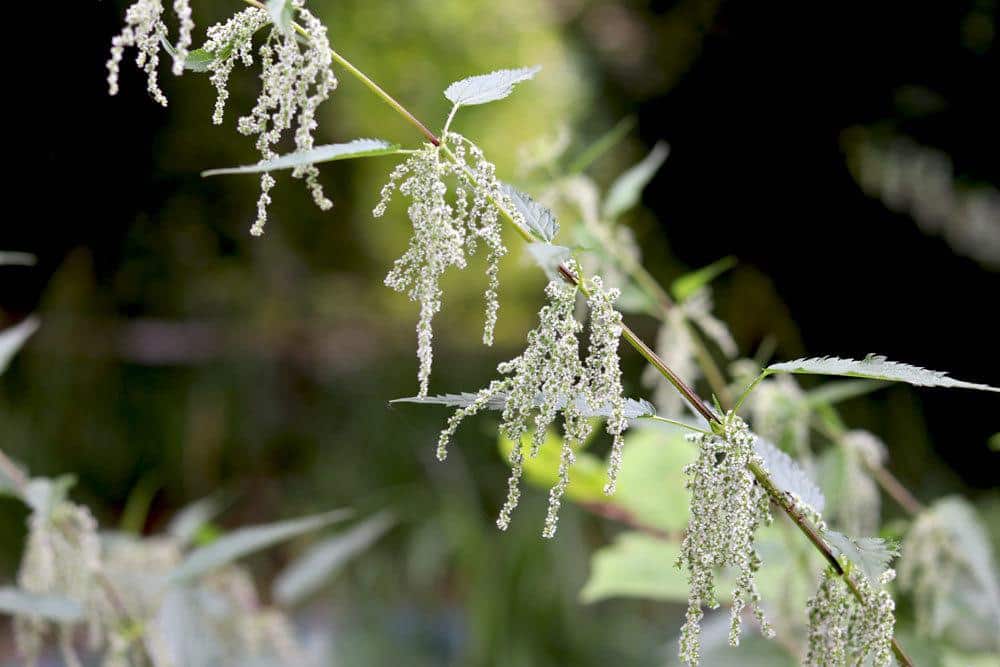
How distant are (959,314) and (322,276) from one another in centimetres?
166

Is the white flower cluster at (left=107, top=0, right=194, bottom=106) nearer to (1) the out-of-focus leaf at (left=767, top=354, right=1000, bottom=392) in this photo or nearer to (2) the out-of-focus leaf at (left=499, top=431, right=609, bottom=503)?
(1) the out-of-focus leaf at (left=767, top=354, right=1000, bottom=392)

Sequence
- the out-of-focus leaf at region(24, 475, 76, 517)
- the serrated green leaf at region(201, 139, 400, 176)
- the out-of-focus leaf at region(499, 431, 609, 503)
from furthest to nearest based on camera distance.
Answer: the out-of-focus leaf at region(499, 431, 609, 503) < the out-of-focus leaf at region(24, 475, 76, 517) < the serrated green leaf at region(201, 139, 400, 176)

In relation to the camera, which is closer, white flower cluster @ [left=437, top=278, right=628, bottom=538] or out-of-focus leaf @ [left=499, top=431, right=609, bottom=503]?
white flower cluster @ [left=437, top=278, right=628, bottom=538]

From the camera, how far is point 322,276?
263 centimetres

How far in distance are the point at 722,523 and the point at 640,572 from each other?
15.8 inches

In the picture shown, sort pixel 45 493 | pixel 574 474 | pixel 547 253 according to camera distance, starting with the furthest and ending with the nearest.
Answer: pixel 574 474 < pixel 45 493 < pixel 547 253

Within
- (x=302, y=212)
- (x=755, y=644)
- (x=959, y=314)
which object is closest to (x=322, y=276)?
(x=302, y=212)

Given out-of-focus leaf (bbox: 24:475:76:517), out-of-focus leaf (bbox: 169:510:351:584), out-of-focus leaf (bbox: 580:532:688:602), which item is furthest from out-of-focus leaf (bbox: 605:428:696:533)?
out-of-focus leaf (bbox: 24:475:76:517)

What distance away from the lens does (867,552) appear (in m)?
0.26

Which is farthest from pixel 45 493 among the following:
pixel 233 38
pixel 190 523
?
pixel 233 38

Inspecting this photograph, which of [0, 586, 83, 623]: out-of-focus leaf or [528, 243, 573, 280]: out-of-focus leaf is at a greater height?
[528, 243, 573, 280]: out-of-focus leaf

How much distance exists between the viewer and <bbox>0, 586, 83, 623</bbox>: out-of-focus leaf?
17.5 inches

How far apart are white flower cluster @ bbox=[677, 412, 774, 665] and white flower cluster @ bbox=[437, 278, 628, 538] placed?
26 millimetres

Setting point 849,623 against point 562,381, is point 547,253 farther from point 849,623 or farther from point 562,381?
point 849,623
